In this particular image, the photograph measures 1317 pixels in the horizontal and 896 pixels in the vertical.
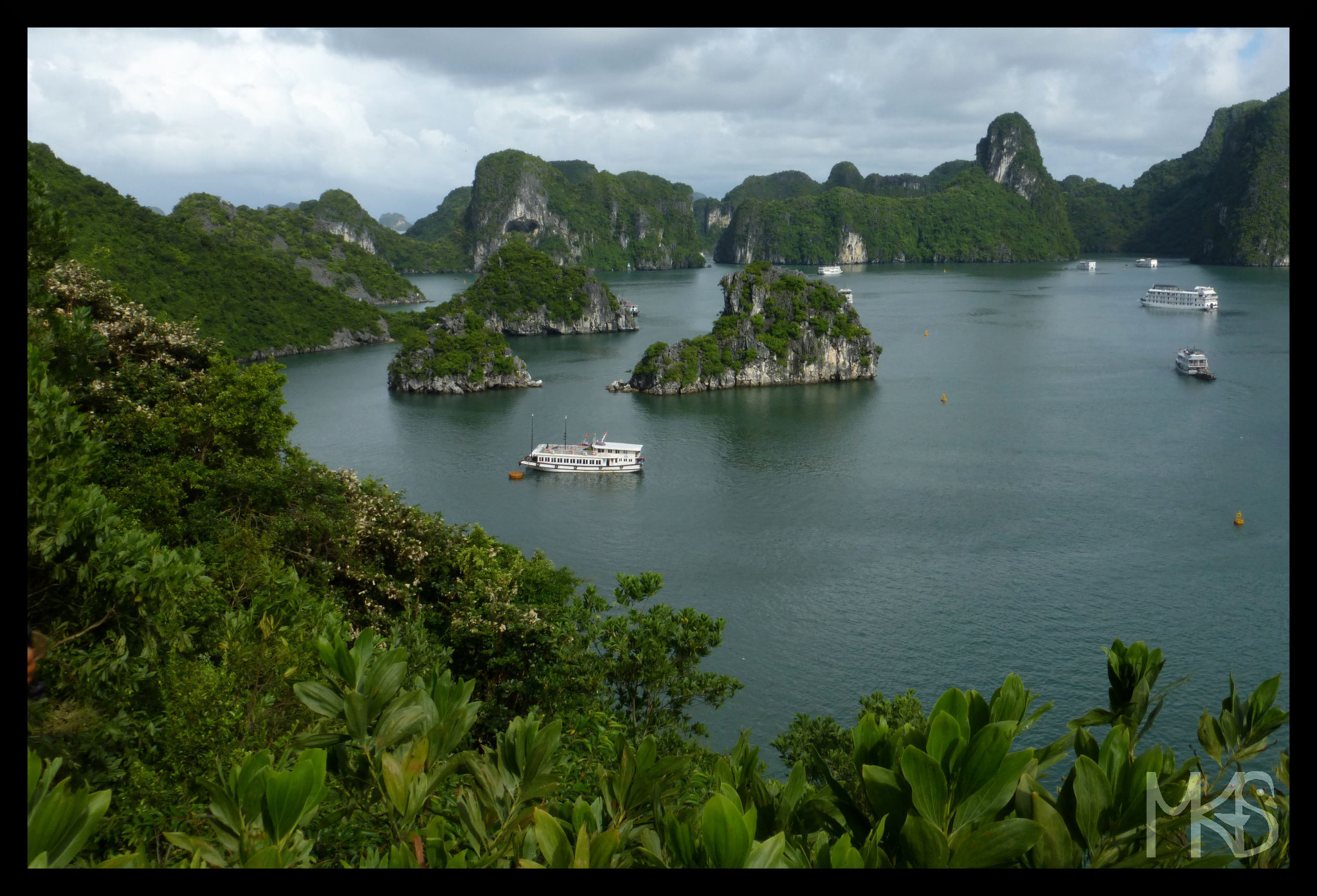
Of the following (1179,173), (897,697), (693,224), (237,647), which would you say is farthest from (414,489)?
(1179,173)

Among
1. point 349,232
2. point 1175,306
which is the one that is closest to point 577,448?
point 1175,306

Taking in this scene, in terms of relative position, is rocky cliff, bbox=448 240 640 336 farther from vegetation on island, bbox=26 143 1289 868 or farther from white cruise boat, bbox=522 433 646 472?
vegetation on island, bbox=26 143 1289 868

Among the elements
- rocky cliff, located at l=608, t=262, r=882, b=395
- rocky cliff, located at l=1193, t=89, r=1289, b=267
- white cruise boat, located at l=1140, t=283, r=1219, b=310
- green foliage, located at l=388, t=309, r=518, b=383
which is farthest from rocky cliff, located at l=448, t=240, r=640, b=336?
rocky cliff, located at l=1193, t=89, r=1289, b=267

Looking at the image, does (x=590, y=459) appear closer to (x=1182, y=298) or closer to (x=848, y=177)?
(x=1182, y=298)

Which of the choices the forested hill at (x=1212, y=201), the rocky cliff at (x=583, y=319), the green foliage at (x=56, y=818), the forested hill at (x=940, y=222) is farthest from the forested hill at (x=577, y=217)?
the green foliage at (x=56, y=818)
